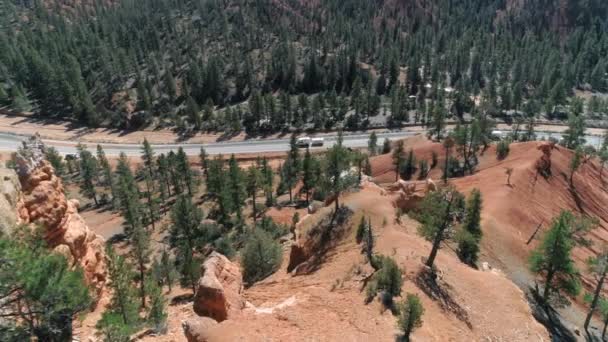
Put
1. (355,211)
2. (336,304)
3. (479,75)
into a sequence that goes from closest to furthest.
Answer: (336,304)
(355,211)
(479,75)

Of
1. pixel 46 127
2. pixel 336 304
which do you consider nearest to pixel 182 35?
pixel 46 127

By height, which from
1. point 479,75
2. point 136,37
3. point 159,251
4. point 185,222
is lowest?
point 159,251

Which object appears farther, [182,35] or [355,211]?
[182,35]

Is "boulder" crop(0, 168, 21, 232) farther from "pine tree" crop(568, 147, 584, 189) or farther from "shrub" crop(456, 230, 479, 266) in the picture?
"pine tree" crop(568, 147, 584, 189)

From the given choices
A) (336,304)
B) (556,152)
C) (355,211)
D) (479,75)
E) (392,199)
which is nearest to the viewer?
(336,304)

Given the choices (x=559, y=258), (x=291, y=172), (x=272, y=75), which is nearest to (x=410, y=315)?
(x=559, y=258)

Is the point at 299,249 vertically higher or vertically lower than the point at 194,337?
lower

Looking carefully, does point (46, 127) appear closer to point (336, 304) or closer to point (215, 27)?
point (215, 27)
